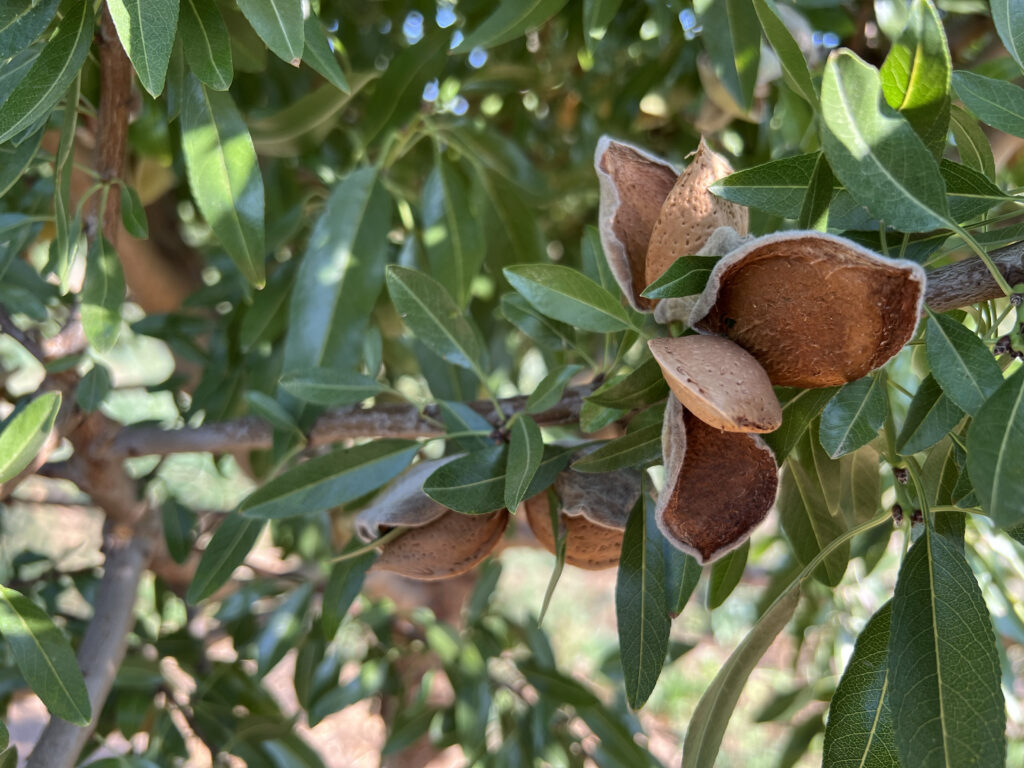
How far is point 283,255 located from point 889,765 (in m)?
0.90

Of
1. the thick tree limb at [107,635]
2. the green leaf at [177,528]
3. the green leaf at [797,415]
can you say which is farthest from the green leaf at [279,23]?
the green leaf at [177,528]

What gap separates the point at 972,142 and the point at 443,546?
0.39m

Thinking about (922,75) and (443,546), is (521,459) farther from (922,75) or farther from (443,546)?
(922,75)

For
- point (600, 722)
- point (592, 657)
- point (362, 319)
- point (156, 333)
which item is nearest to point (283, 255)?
point (156, 333)

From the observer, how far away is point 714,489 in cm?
42

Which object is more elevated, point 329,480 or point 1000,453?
point 1000,453

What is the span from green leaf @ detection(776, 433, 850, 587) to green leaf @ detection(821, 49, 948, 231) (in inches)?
7.8

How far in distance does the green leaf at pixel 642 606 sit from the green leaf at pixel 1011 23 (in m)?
0.29

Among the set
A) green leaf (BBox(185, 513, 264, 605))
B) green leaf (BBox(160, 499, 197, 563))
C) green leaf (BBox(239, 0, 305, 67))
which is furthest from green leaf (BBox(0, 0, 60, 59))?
green leaf (BBox(160, 499, 197, 563))

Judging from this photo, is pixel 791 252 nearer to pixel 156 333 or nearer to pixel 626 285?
pixel 626 285

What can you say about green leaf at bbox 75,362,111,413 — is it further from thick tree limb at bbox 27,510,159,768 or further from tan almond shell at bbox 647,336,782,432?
tan almond shell at bbox 647,336,782,432

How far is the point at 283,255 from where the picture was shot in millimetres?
1118

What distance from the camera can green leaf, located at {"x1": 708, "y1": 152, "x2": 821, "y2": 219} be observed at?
16.8 inches

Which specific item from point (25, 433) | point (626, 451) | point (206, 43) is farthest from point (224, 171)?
point (626, 451)
